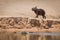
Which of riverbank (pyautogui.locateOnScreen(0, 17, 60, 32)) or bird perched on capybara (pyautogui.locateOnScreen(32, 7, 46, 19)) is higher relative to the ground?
bird perched on capybara (pyautogui.locateOnScreen(32, 7, 46, 19))

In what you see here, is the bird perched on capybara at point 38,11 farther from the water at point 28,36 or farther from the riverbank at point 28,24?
the water at point 28,36

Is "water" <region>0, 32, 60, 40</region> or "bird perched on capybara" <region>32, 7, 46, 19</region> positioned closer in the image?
"water" <region>0, 32, 60, 40</region>

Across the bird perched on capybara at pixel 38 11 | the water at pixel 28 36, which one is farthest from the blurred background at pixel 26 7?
the water at pixel 28 36

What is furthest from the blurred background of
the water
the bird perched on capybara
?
the water

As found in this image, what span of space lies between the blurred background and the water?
1.11 feet

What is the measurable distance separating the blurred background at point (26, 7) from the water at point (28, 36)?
34 cm

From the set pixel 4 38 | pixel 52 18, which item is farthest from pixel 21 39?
pixel 52 18

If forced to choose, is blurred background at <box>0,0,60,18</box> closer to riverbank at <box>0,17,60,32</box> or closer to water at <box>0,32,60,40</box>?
riverbank at <box>0,17,60,32</box>

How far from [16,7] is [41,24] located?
53 cm

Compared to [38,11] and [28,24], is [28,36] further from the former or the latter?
[38,11]

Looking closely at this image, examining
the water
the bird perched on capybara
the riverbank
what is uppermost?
the bird perched on capybara

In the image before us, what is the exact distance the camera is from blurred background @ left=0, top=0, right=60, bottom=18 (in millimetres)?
2928

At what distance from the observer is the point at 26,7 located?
9.73 ft

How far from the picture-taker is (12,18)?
2932 mm
